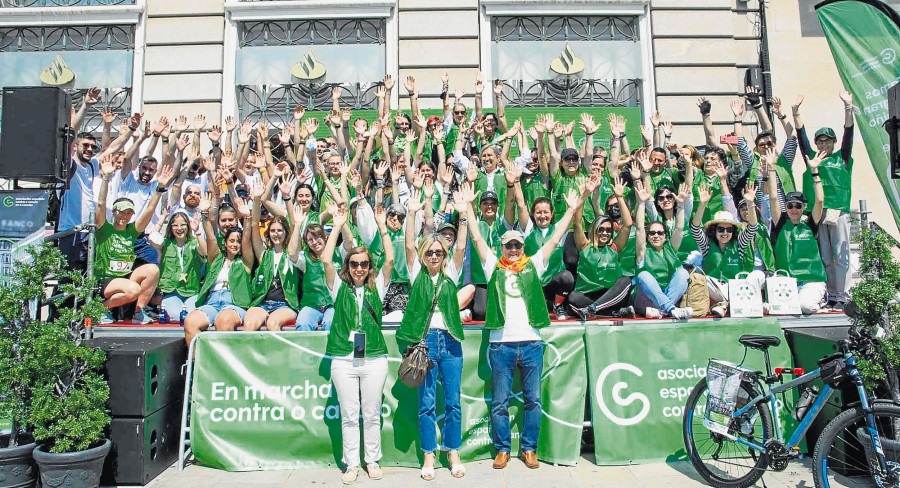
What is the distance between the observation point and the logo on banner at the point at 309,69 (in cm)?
1272

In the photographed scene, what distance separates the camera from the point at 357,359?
541 cm

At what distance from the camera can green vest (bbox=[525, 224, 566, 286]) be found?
684 cm

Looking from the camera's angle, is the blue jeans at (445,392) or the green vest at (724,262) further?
the green vest at (724,262)

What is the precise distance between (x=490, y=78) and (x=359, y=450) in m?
8.82

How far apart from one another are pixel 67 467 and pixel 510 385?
361 cm

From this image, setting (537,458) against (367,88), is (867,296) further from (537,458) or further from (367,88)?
(367,88)

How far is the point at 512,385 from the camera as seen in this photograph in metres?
5.69

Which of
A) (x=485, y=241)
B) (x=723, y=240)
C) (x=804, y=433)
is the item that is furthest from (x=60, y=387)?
(x=723, y=240)

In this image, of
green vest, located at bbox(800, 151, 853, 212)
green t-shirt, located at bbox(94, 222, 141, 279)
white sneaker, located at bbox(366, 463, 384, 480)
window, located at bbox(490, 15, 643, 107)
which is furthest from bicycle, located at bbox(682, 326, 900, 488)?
window, located at bbox(490, 15, 643, 107)

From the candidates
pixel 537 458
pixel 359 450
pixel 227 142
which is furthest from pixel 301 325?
pixel 227 142

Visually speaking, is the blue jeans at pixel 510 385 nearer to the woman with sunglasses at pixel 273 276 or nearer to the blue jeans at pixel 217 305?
the woman with sunglasses at pixel 273 276

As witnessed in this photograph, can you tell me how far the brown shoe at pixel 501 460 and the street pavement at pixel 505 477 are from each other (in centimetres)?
5

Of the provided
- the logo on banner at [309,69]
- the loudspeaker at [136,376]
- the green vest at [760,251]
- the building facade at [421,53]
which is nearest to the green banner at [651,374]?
the green vest at [760,251]

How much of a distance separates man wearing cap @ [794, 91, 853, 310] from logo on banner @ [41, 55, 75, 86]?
13307 mm
